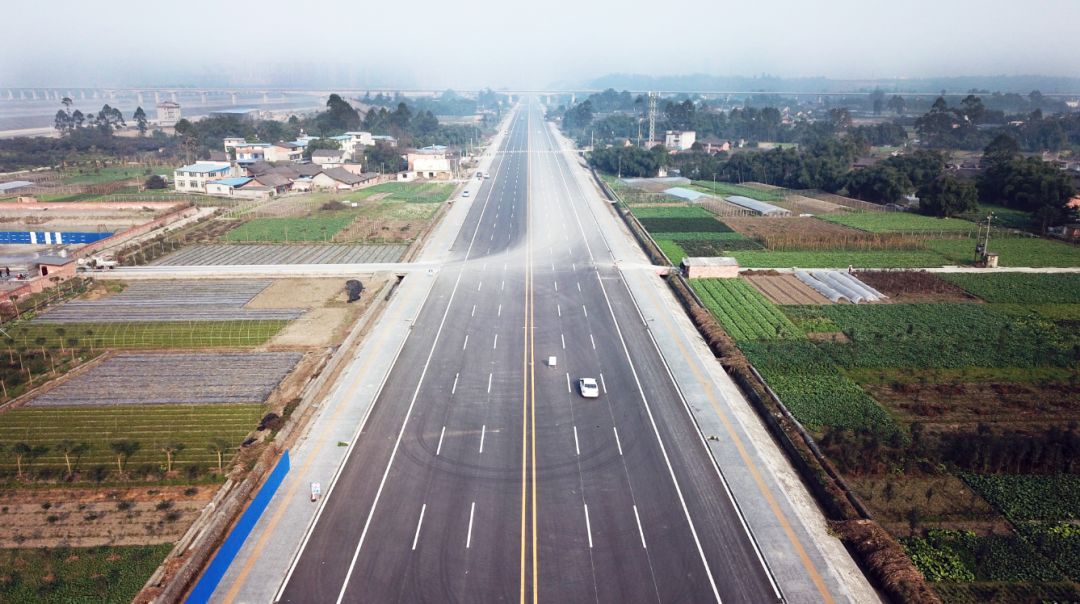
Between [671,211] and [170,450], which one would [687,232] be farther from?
[170,450]

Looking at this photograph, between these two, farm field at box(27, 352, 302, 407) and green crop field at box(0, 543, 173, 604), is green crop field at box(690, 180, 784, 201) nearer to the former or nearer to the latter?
farm field at box(27, 352, 302, 407)

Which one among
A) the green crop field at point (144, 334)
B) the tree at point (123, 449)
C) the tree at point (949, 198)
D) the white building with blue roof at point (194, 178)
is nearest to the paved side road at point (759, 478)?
the tree at point (123, 449)

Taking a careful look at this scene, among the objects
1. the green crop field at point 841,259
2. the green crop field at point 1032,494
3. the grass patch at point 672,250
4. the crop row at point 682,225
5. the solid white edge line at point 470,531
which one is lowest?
the green crop field at point 1032,494

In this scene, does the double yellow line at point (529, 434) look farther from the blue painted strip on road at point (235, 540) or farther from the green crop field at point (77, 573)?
the green crop field at point (77, 573)

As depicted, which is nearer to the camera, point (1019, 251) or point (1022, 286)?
point (1022, 286)

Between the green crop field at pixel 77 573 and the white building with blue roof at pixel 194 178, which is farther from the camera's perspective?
the white building with blue roof at pixel 194 178

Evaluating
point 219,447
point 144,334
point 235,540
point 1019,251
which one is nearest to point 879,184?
point 1019,251
